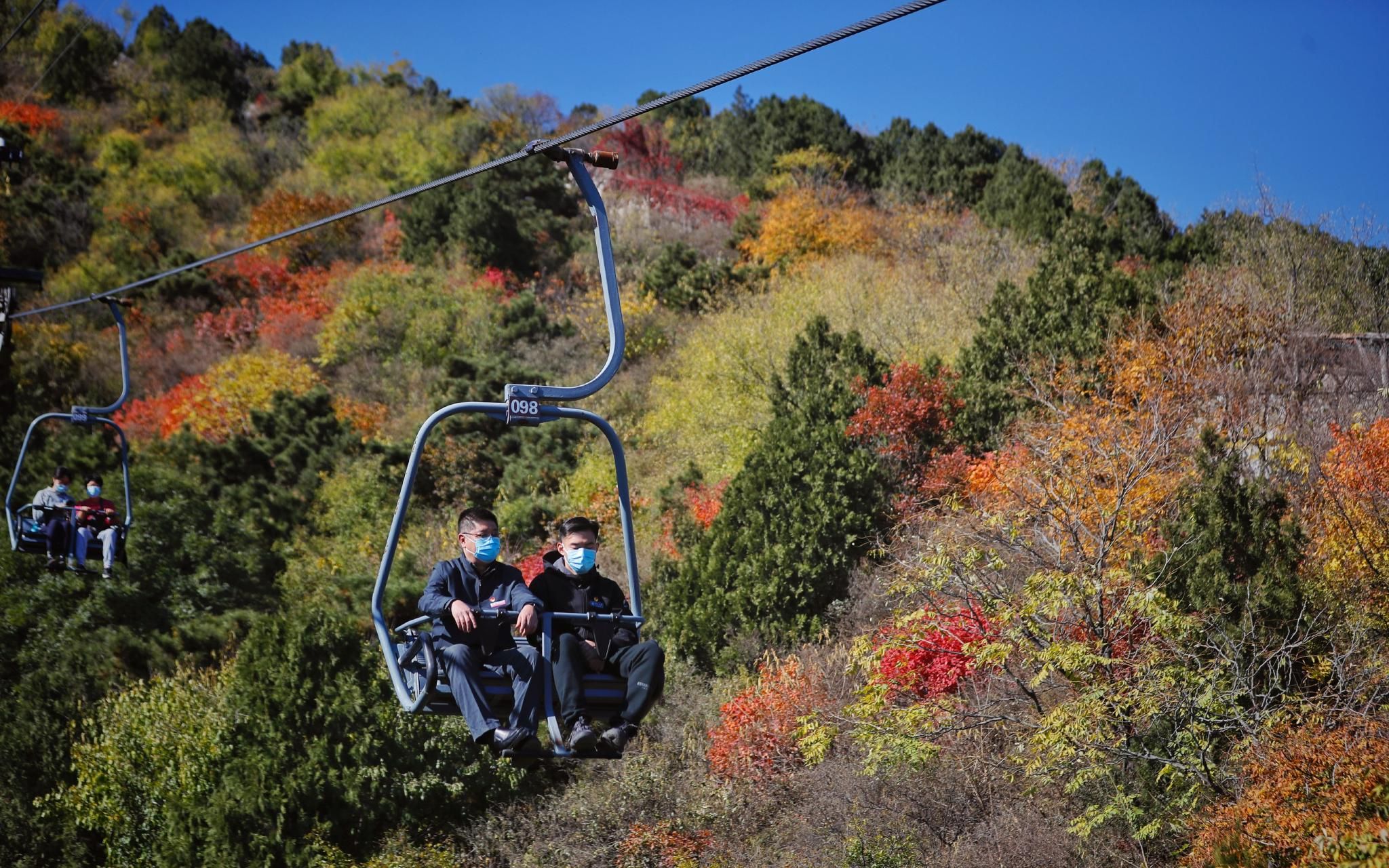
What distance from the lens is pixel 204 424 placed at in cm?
3559

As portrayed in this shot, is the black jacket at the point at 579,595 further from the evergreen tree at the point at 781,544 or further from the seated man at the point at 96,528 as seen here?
the evergreen tree at the point at 781,544

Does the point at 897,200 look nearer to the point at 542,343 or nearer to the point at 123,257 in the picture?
the point at 542,343

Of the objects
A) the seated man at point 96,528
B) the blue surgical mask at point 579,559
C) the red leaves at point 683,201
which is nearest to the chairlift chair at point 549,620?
the blue surgical mask at point 579,559

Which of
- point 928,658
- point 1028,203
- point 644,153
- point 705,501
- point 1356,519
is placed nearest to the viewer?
point 1356,519

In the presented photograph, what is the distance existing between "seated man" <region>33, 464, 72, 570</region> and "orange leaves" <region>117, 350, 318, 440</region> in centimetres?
1631

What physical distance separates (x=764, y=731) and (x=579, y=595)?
41.6 feet

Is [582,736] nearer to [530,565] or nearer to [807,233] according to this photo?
[530,565]

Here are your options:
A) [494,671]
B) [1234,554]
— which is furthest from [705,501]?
[494,671]

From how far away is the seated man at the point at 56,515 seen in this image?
56.2 ft

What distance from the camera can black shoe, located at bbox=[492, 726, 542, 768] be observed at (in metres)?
7.73

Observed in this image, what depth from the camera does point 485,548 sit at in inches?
321

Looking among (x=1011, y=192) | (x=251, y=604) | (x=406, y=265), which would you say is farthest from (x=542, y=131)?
(x=251, y=604)

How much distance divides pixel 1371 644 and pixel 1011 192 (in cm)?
2658

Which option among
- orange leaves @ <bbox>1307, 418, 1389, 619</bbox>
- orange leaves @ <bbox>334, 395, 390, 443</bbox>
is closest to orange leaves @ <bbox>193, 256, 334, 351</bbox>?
orange leaves @ <bbox>334, 395, 390, 443</bbox>
